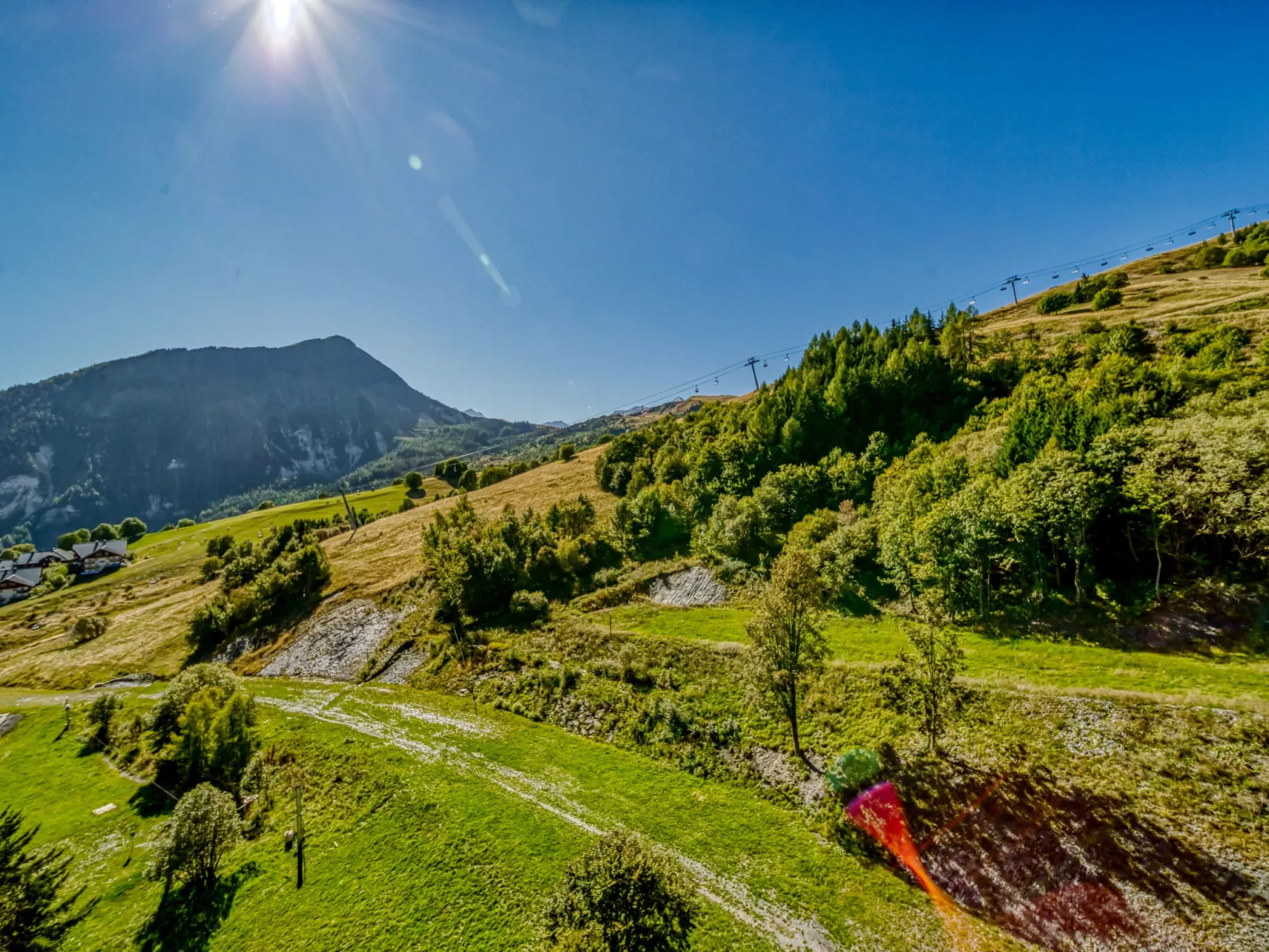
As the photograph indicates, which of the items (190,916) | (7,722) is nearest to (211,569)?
(7,722)

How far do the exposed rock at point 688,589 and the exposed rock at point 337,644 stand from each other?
→ 121 ft

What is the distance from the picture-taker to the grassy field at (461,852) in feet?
66.9

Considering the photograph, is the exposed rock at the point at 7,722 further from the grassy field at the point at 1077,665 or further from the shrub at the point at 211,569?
the grassy field at the point at 1077,665

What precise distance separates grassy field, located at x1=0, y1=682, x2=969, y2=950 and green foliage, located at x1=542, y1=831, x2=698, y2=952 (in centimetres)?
663

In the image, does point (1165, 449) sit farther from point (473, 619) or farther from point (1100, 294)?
point (1100, 294)

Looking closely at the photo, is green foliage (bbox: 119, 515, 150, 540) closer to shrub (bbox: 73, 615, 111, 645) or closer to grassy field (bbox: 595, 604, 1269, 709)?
shrub (bbox: 73, 615, 111, 645)

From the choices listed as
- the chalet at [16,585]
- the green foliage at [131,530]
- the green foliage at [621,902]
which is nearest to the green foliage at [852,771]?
the green foliage at [621,902]

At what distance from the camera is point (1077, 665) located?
27.7 meters

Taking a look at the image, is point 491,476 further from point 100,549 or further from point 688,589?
point 100,549

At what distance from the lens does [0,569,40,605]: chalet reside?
108688mm

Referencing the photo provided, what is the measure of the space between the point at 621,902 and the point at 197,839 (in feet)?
89.9

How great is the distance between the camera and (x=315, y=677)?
54.9 m

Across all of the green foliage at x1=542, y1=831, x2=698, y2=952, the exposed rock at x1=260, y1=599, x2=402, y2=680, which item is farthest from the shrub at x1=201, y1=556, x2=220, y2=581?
the green foliage at x1=542, y1=831, x2=698, y2=952

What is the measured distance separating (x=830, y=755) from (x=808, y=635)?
7.35m
